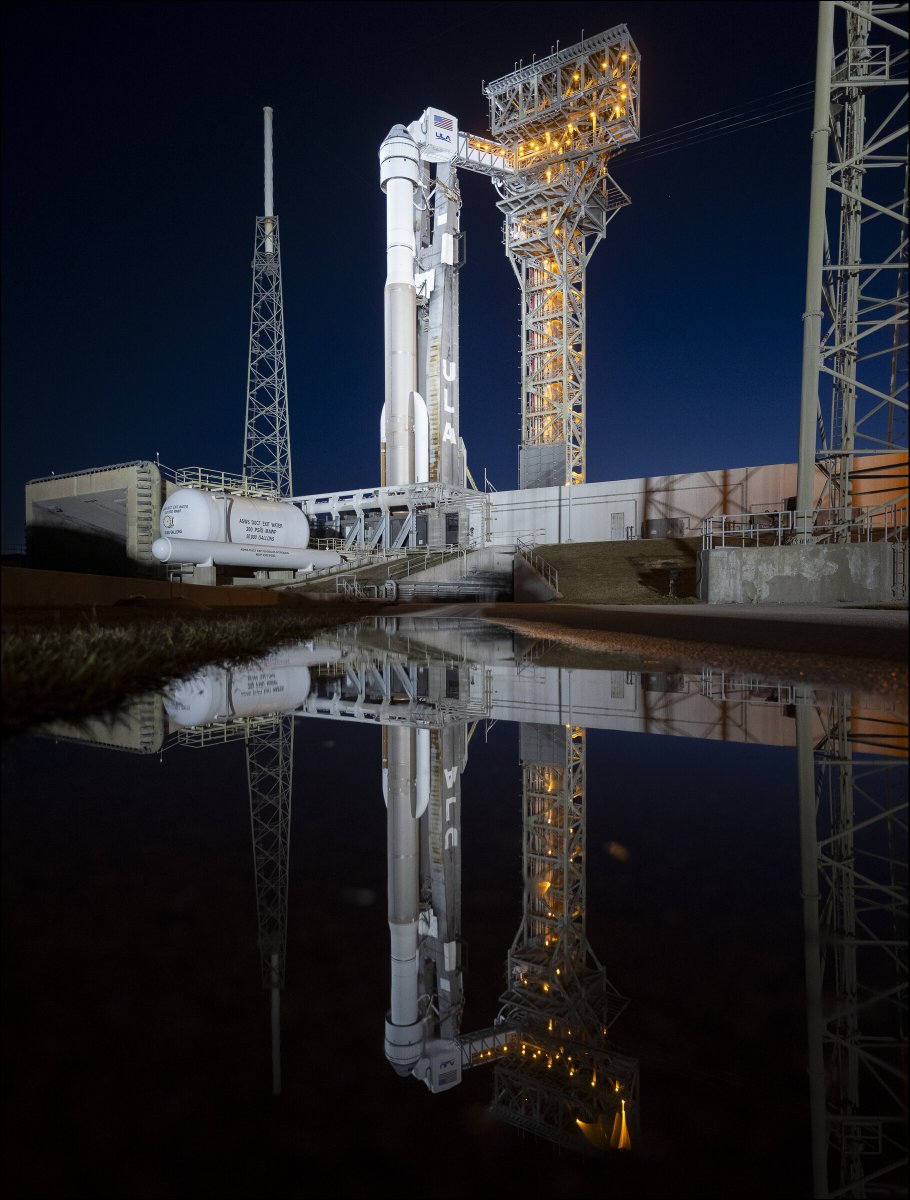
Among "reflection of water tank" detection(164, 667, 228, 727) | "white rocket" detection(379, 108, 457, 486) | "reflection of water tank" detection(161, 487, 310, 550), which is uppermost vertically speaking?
"white rocket" detection(379, 108, 457, 486)

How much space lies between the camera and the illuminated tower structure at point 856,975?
835 millimetres

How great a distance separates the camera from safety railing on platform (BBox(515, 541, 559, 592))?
89.0 ft

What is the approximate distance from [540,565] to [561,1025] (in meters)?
28.2

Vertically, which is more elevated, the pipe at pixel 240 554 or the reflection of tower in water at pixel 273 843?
the pipe at pixel 240 554

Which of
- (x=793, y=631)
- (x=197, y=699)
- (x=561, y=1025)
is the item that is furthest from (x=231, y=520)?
(x=561, y=1025)

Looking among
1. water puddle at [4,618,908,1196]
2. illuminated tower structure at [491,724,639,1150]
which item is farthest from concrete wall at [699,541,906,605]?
illuminated tower structure at [491,724,639,1150]

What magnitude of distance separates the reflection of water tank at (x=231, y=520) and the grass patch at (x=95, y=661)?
21.3m

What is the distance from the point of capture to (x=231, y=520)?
2930 cm

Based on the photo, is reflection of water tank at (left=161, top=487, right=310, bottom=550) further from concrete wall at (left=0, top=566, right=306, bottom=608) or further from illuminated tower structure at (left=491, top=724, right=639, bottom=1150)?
illuminated tower structure at (left=491, top=724, right=639, bottom=1150)

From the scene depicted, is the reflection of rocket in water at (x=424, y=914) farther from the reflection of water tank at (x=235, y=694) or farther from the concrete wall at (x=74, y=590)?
the concrete wall at (x=74, y=590)

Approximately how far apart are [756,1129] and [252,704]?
11.4 feet

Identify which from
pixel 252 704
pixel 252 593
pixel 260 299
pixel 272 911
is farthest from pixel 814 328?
pixel 260 299

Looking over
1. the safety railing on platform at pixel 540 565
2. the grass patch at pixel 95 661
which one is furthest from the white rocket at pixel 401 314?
the grass patch at pixel 95 661

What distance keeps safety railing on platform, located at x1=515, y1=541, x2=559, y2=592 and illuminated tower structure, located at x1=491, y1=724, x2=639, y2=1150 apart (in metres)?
24.5
